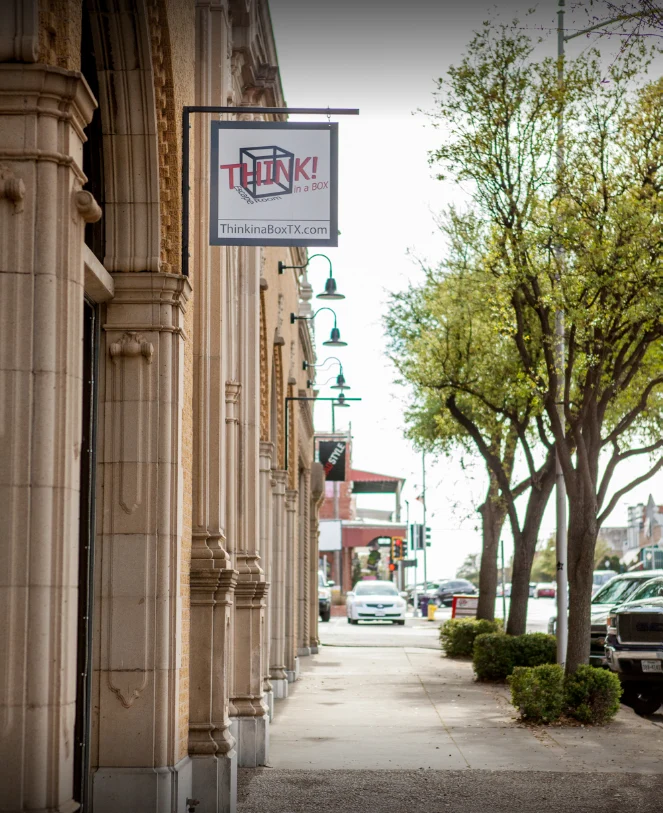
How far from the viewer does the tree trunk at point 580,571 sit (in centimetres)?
1708

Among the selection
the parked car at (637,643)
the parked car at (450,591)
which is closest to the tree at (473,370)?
the parked car at (637,643)

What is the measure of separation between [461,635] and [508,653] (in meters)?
7.67

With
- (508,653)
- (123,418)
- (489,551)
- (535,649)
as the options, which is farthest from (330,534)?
(123,418)

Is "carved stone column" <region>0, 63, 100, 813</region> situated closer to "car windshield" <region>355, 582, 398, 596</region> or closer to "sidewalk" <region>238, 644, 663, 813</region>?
"sidewalk" <region>238, 644, 663, 813</region>

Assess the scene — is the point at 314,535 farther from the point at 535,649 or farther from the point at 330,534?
the point at 330,534

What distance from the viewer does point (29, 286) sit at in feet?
20.1

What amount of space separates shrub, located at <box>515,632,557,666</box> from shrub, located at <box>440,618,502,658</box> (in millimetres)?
6709

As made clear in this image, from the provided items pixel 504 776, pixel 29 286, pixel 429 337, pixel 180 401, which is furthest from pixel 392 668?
pixel 29 286

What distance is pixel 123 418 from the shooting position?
8.66 m

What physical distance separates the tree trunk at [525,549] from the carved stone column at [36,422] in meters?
18.5

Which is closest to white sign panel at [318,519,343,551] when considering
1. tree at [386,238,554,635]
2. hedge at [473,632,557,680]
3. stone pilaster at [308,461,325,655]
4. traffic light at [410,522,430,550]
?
traffic light at [410,522,430,550]

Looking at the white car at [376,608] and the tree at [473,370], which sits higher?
the tree at [473,370]

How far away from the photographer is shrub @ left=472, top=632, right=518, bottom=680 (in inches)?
871

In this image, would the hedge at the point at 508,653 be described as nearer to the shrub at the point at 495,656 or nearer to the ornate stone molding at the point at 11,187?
the shrub at the point at 495,656
